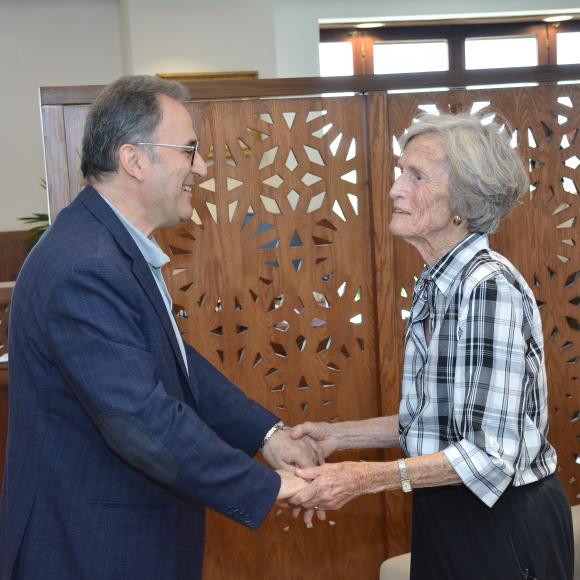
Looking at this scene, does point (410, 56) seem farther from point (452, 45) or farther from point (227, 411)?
point (227, 411)

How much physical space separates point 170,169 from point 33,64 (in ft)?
20.0

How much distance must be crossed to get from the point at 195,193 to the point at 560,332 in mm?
1368

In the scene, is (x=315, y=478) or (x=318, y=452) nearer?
(x=315, y=478)

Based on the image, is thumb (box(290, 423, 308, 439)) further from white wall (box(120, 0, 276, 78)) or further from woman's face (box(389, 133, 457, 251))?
white wall (box(120, 0, 276, 78))

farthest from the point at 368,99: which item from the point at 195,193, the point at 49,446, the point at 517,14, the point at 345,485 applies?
the point at 517,14

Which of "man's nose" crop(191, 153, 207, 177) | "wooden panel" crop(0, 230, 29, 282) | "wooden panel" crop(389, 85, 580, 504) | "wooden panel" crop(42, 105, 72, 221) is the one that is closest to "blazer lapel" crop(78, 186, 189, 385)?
"man's nose" crop(191, 153, 207, 177)

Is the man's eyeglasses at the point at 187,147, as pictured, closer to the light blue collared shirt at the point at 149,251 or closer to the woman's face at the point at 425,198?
the light blue collared shirt at the point at 149,251

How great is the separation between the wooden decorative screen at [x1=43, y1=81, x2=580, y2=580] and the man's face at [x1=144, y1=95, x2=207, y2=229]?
2.55 ft

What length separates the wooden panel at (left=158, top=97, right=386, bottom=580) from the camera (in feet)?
9.02

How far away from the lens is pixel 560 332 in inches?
119

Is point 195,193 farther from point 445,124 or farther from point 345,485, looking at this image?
point 345,485

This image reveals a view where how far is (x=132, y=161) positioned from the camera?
1.84 meters

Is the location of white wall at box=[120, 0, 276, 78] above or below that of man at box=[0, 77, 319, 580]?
above

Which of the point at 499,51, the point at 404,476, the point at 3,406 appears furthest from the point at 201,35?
the point at 404,476
